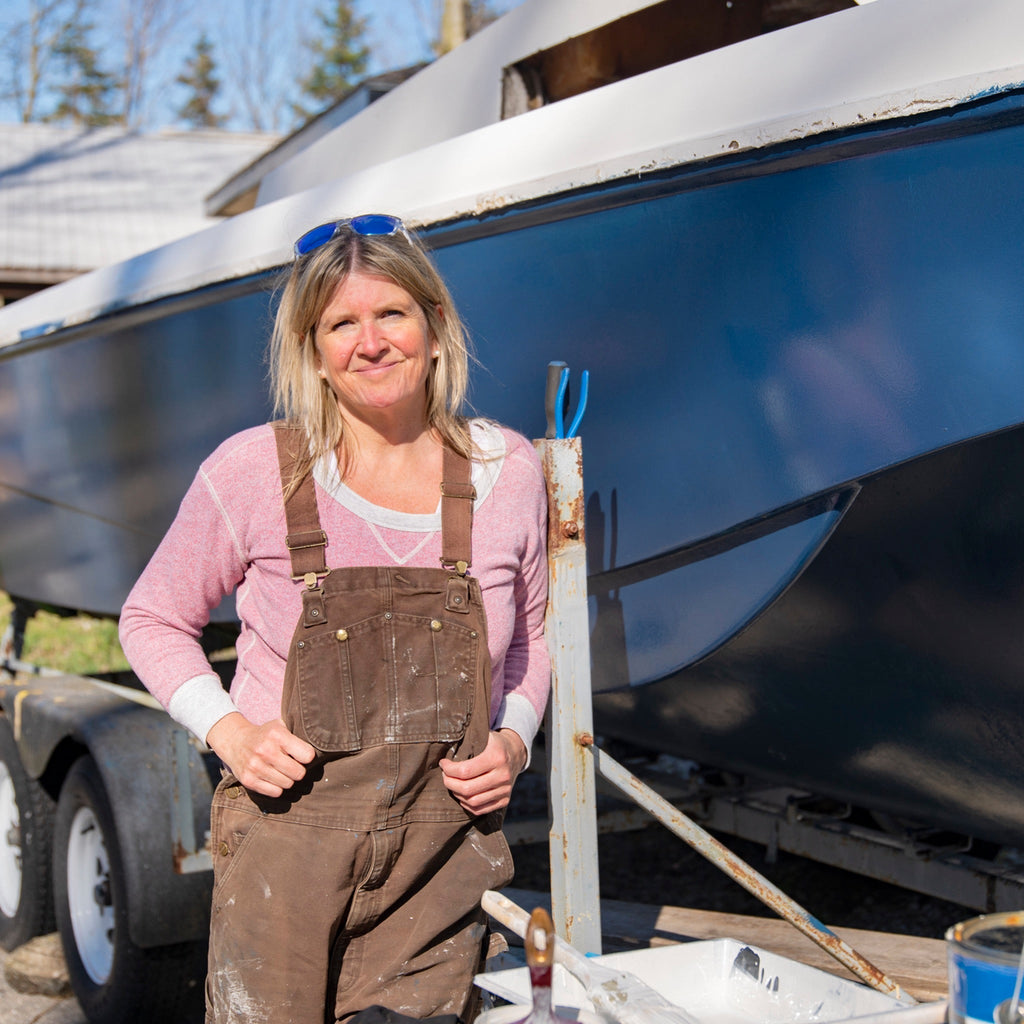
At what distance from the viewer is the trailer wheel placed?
335 cm

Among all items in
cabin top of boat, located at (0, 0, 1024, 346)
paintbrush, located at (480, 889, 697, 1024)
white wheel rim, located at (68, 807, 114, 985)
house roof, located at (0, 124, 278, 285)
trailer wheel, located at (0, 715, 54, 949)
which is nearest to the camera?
paintbrush, located at (480, 889, 697, 1024)

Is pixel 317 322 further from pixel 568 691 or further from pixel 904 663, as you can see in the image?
pixel 904 663

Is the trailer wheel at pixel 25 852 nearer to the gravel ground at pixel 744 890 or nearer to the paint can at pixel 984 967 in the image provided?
the gravel ground at pixel 744 890

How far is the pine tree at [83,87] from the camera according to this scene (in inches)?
1234

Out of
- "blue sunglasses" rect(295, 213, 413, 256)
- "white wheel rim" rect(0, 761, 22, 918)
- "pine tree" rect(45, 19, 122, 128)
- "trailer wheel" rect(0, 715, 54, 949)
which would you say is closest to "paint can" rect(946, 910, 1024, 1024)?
"blue sunglasses" rect(295, 213, 413, 256)

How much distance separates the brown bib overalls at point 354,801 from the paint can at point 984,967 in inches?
29.4

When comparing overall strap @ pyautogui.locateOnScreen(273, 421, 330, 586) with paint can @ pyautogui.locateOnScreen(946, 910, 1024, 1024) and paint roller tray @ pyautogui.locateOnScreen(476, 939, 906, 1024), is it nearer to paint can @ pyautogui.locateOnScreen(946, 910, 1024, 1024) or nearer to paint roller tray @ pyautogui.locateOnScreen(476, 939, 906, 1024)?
paint roller tray @ pyautogui.locateOnScreen(476, 939, 906, 1024)

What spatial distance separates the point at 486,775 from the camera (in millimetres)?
1701

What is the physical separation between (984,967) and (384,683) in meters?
0.84

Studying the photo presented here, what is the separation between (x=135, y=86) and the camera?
108 feet

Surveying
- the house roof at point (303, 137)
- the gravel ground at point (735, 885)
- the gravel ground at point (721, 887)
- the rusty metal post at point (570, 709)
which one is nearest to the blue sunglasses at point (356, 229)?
the rusty metal post at point (570, 709)

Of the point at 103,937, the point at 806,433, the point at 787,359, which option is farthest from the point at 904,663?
the point at 103,937

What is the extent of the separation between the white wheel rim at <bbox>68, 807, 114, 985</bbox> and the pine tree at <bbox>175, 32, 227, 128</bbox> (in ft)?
126

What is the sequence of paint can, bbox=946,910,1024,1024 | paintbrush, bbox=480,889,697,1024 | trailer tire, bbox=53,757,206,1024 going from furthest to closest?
1. trailer tire, bbox=53,757,206,1024
2. paintbrush, bbox=480,889,697,1024
3. paint can, bbox=946,910,1024,1024
